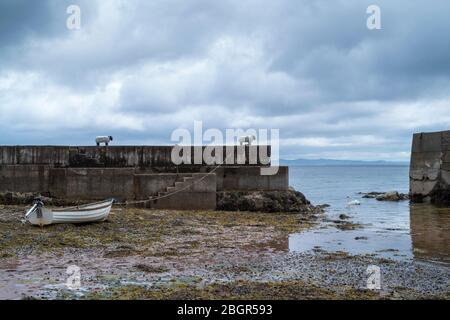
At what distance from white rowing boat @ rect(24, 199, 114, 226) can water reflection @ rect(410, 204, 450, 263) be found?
8158 mm

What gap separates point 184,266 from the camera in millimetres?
9156

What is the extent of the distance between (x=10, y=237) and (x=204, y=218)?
631cm

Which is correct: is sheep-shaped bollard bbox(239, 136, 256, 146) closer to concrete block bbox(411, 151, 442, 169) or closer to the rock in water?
the rock in water

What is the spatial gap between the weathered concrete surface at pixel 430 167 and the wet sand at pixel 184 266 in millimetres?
12659

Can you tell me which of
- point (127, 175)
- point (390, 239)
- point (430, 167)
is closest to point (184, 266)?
point (390, 239)

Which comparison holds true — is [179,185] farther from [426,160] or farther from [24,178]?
[426,160]

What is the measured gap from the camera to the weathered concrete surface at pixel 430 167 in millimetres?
23859

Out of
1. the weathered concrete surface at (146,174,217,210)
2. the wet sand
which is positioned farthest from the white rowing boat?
the weathered concrete surface at (146,174,217,210)

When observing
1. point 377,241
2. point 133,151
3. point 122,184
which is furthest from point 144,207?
point 377,241

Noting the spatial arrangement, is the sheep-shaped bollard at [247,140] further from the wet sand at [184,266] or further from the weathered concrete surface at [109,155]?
the wet sand at [184,266]

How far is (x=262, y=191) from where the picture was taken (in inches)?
748

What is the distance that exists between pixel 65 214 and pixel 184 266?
544 centimetres

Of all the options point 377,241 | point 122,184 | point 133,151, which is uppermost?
point 133,151
